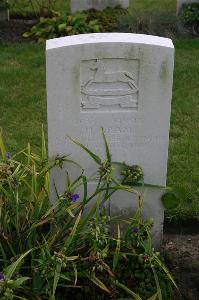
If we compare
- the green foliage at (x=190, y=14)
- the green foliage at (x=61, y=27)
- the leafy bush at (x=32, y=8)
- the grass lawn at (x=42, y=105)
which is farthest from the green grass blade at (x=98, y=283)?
the leafy bush at (x=32, y=8)

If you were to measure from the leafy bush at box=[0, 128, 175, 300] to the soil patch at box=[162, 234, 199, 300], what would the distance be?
19 cm

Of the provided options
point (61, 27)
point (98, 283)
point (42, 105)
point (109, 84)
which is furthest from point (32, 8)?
point (98, 283)

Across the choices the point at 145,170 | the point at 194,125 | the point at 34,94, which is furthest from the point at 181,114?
the point at 145,170

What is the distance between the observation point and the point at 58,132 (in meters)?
3.48

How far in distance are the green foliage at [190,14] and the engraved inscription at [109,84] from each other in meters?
5.14

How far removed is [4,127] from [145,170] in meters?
2.37

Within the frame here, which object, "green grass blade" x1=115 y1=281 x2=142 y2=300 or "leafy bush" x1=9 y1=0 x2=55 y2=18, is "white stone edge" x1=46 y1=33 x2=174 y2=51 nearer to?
"green grass blade" x1=115 y1=281 x2=142 y2=300

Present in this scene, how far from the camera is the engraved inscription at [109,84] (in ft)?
10.9

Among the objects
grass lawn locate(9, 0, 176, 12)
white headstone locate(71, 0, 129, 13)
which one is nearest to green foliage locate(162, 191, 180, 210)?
white headstone locate(71, 0, 129, 13)

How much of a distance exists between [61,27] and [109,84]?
4732 millimetres

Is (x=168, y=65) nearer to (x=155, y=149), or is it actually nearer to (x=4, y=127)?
(x=155, y=149)

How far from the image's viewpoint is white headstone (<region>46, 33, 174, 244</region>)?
3302 millimetres

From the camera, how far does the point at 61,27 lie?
793 centimetres

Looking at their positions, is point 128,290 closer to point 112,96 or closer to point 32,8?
point 112,96
